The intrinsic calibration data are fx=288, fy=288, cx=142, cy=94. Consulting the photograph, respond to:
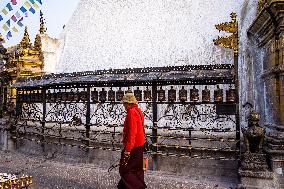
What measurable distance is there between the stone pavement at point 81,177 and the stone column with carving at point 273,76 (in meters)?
1.17

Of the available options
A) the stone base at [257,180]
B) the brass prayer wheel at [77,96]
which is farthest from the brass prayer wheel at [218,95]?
the brass prayer wheel at [77,96]

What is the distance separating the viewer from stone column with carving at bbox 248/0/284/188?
17.3 ft

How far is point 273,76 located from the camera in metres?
6.16

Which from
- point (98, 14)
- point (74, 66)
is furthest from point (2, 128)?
point (98, 14)

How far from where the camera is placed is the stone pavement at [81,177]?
611cm

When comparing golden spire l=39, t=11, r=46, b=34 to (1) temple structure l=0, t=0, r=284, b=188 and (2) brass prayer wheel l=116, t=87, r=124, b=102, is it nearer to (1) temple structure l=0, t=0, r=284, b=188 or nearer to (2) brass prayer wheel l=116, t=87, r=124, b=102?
(1) temple structure l=0, t=0, r=284, b=188

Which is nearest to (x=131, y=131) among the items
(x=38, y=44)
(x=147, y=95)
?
(x=147, y=95)

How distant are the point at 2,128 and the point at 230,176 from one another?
29.5 feet

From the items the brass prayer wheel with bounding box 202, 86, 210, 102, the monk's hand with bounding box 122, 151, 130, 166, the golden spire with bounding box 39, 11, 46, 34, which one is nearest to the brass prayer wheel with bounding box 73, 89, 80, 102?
the brass prayer wheel with bounding box 202, 86, 210, 102

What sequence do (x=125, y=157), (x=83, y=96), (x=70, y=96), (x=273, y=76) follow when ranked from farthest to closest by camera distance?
(x=70, y=96), (x=83, y=96), (x=273, y=76), (x=125, y=157)

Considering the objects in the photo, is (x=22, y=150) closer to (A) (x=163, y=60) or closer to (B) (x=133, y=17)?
(A) (x=163, y=60)

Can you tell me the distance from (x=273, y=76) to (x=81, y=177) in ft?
16.0

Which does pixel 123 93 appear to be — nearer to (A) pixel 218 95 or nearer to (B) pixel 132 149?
(A) pixel 218 95

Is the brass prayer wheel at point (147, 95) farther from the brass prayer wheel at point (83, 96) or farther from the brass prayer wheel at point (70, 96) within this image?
the brass prayer wheel at point (70, 96)
